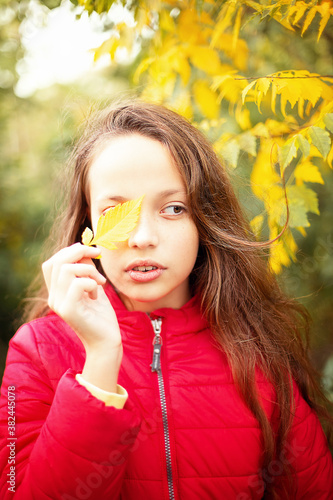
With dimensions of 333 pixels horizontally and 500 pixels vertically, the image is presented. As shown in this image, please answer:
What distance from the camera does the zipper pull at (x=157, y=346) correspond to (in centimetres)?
144

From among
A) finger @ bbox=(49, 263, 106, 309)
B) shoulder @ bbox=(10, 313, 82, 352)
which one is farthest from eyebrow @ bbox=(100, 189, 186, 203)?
shoulder @ bbox=(10, 313, 82, 352)

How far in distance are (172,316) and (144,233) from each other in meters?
0.36

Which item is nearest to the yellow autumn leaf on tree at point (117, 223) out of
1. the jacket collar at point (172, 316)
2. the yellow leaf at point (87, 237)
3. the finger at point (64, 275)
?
the yellow leaf at point (87, 237)

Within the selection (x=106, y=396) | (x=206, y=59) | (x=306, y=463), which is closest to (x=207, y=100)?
(x=206, y=59)

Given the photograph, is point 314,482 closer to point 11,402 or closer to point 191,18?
point 11,402

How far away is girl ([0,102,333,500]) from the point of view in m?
1.21

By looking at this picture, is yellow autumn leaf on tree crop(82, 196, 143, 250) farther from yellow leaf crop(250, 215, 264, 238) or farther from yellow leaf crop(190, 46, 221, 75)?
yellow leaf crop(190, 46, 221, 75)

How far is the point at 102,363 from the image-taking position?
3.97 feet

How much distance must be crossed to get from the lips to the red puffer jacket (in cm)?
18

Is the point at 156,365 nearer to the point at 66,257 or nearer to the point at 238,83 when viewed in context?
the point at 66,257

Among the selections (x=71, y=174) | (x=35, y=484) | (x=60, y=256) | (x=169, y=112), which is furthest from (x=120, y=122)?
(x=35, y=484)

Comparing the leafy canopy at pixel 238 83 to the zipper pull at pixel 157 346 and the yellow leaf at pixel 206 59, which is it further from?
the zipper pull at pixel 157 346

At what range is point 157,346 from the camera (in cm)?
147

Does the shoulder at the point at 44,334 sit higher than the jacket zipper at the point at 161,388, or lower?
higher
